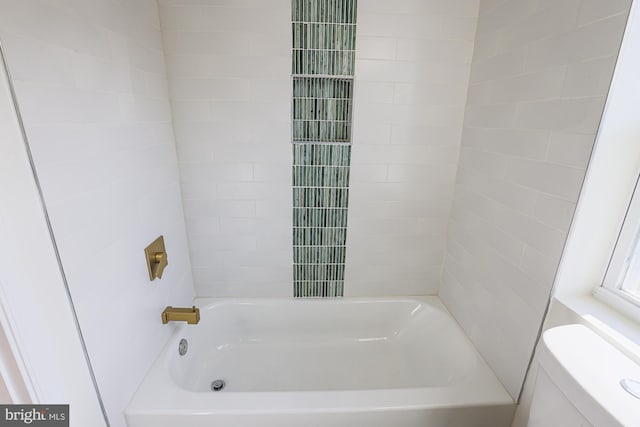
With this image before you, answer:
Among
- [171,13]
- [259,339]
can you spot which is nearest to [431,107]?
[171,13]

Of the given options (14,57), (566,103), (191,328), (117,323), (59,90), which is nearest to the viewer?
(14,57)

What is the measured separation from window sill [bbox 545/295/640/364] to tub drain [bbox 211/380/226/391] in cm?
156

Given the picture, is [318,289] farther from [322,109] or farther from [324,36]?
[324,36]

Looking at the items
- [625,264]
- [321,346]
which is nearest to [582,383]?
[625,264]

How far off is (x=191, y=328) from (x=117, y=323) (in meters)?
0.63

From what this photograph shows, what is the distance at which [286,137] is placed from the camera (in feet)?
5.29

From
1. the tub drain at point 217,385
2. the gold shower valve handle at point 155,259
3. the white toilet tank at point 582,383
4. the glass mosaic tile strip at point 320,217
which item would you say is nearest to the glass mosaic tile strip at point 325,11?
the glass mosaic tile strip at point 320,217

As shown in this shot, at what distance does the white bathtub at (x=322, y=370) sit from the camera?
45.7 inches

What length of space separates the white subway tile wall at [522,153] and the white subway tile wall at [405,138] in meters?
0.11

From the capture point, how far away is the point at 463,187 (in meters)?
1.62

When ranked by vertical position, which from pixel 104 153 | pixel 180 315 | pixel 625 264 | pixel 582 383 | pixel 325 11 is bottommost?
pixel 180 315

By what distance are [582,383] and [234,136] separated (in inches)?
64.0

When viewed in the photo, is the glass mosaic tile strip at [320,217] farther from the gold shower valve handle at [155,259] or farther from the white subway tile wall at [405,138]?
the gold shower valve handle at [155,259]

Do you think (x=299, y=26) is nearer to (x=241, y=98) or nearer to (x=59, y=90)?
(x=241, y=98)
